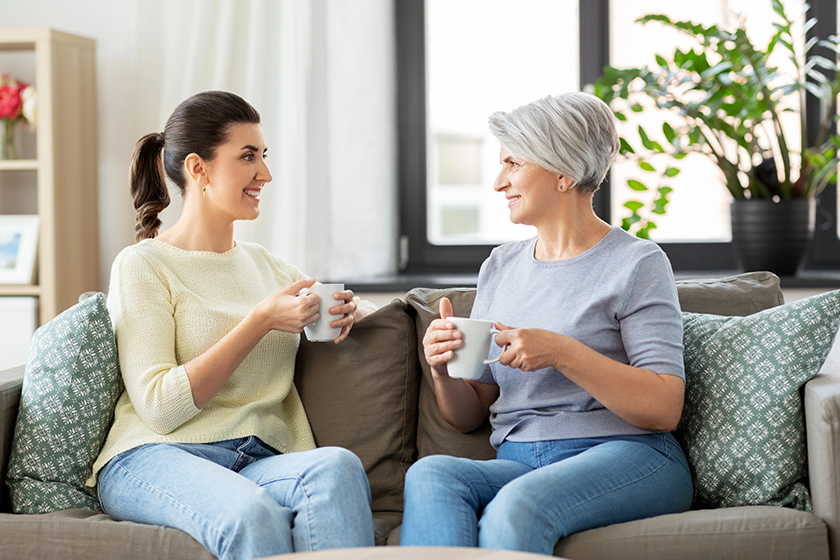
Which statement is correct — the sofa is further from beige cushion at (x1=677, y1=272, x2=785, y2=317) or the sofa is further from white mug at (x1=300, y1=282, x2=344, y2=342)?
white mug at (x1=300, y1=282, x2=344, y2=342)

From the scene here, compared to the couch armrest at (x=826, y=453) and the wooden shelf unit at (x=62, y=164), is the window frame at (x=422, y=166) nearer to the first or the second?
the wooden shelf unit at (x=62, y=164)

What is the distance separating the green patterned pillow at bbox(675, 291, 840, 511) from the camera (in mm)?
1409

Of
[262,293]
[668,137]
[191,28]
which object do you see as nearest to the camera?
[262,293]

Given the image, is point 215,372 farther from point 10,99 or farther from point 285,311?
point 10,99

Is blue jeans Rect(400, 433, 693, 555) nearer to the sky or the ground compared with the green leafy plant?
nearer to the ground

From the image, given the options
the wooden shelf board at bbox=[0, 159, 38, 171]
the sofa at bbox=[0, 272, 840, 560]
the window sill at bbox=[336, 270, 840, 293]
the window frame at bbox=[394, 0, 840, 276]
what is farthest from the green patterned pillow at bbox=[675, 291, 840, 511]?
the wooden shelf board at bbox=[0, 159, 38, 171]

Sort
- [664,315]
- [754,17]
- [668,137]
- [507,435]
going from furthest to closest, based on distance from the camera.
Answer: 1. [754,17]
2. [668,137]
3. [507,435]
4. [664,315]

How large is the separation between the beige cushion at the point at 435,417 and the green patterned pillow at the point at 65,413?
642 mm

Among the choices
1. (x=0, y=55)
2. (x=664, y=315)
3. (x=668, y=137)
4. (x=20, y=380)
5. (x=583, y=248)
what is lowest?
(x=20, y=380)

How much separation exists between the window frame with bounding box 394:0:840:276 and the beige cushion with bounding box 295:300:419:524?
1.29 meters

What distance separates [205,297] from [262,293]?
15cm

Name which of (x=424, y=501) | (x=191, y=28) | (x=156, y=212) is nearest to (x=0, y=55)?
(x=191, y=28)

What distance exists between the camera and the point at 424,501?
1.26m

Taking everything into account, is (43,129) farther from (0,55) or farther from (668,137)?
(668,137)
